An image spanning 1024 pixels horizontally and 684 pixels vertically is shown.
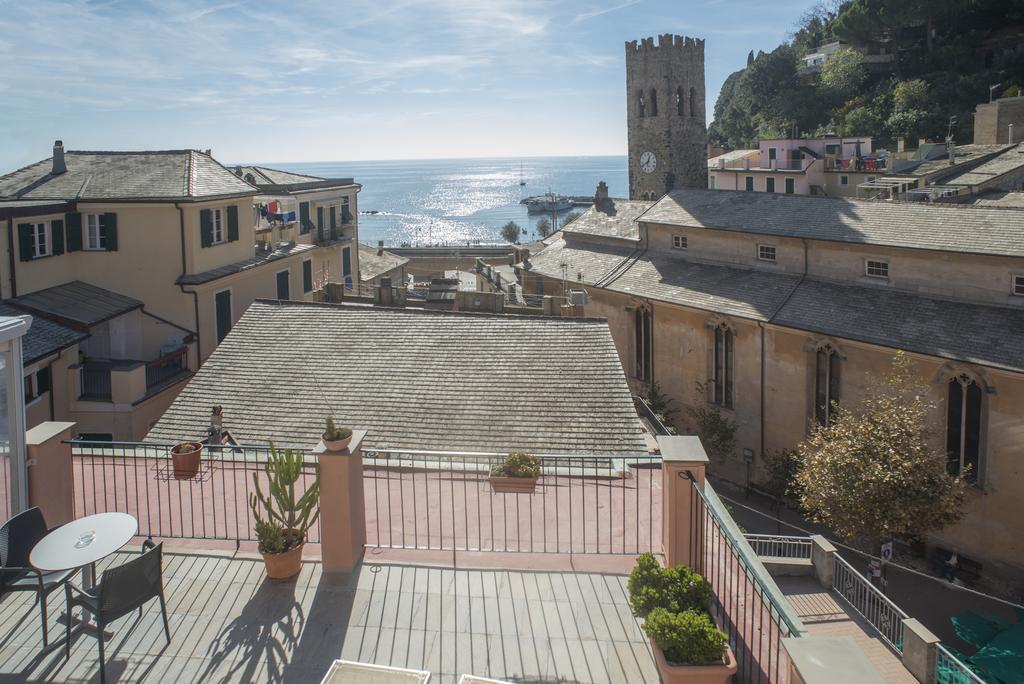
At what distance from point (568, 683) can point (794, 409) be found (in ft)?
80.7

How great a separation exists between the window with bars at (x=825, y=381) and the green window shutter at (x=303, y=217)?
83.7 feet

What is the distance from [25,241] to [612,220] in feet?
101

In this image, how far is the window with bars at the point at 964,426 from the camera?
24484 mm

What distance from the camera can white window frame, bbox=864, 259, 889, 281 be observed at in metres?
29.9

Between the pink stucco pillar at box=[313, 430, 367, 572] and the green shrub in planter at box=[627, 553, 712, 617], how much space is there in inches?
141

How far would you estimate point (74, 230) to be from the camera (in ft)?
95.3

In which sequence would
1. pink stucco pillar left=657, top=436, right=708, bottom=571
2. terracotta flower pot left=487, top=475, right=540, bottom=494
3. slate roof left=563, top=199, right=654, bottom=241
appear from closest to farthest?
pink stucco pillar left=657, top=436, right=708, bottom=571 < terracotta flower pot left=487, top=475, right=540, bottom=494 < slate roof left=563, top=199, right=654, bottom=241

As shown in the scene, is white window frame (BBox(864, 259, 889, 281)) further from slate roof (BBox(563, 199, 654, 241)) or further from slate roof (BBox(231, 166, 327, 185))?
slate roof (BBox(231, 166, 327, 185))

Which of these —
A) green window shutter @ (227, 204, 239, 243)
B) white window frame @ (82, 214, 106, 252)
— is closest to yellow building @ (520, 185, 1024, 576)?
green window shutter @ (227, 204, 239, 243)

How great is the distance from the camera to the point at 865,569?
24.8m

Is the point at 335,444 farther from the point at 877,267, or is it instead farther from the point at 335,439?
the point at 877,267

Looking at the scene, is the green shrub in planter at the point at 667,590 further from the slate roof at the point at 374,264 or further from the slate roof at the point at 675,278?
the slate roof at the point at 374,264

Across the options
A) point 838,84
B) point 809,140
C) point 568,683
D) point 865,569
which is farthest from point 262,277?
point 838,84

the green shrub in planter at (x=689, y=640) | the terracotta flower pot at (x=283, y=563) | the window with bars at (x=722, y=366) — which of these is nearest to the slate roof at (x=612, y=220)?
the window with bars at (x=722, y=366)
